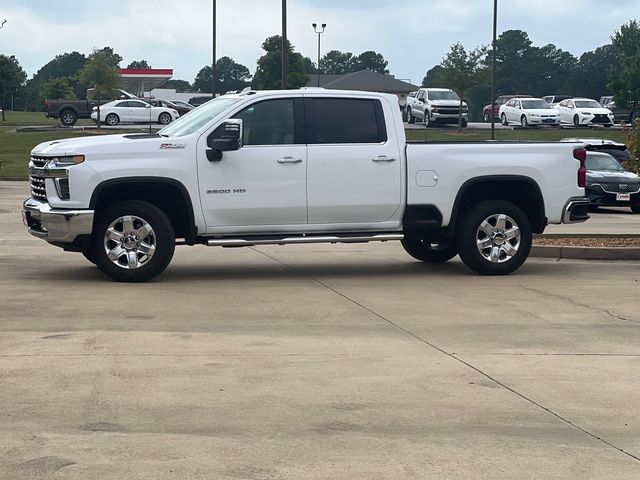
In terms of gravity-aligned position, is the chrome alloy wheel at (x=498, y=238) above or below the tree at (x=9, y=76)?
below

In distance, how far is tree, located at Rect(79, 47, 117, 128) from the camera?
197 ft

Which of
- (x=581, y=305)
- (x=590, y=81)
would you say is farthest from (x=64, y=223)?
(x=590, y=81)

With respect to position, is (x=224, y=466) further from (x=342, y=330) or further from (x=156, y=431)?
(x=342, y=330)

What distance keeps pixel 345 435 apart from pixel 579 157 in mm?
8221

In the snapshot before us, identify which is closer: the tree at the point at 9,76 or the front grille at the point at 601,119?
the front grille at the point at 601,119

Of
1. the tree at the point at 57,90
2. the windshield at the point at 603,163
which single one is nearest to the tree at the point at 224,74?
the tree at the point at 57,90

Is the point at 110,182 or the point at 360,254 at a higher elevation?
the point at 110,182

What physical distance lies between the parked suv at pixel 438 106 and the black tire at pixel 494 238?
4242cm

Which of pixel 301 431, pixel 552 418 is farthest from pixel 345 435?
pixel 552 418

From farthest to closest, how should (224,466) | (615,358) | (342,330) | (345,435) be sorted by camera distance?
1. (342,330)
2. (615,358)
3. (345,435)
4. (224,466)

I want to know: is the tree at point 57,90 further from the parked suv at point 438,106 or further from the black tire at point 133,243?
the black tire at point 133,243

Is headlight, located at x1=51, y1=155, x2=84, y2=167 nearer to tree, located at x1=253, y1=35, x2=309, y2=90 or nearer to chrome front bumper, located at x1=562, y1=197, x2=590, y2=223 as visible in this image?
chrome front bumper, located at x1=562, y1=197, x2=590, y2=223

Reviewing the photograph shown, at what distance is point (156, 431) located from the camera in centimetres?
665

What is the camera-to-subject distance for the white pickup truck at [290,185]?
12617 mm
